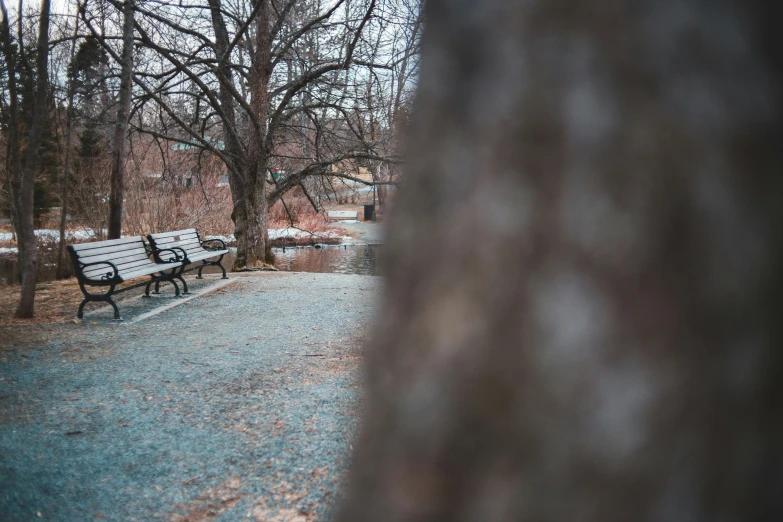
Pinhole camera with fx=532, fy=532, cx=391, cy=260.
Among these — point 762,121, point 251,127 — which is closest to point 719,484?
point 762,121

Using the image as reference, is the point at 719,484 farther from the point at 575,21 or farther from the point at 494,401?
the point at 575,21

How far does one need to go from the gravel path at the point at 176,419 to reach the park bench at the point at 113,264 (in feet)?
1.77

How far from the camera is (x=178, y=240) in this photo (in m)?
11.0

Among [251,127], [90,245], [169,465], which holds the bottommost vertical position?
[169,465]

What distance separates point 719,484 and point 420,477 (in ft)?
0.79

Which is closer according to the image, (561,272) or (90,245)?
(561,272)

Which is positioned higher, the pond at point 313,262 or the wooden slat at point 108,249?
the wooden slat at point 108,249

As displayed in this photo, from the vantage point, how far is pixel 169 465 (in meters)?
3.44

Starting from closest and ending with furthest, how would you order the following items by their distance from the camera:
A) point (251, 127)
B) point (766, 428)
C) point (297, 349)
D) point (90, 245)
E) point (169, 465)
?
point (766, 428) → point (169, 465) → point (297, 349) → point (90, 245) → point (251, 127)

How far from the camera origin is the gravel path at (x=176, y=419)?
303 centimetres

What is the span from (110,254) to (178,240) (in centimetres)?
257

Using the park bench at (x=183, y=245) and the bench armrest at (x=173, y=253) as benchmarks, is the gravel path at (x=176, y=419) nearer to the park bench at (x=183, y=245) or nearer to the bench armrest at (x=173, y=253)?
the bench armrest at (x=173, y=253)

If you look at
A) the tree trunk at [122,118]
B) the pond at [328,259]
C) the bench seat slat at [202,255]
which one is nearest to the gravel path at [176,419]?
the tree trunk at [122,118]

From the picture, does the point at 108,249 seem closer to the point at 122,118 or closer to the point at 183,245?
the point at 122,118
